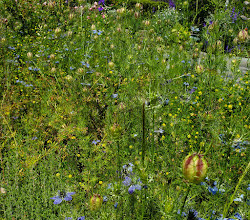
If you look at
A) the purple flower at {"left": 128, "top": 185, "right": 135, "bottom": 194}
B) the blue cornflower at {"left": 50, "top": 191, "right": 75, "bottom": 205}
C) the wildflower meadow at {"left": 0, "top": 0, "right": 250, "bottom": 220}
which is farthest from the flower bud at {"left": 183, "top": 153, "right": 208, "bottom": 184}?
the blue cornflower at {"left": 50, "top": 191, "right": 75, "bottom": 205}

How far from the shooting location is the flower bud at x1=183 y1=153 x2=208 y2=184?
0.66m

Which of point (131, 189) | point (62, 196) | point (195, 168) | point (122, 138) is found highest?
point (195, 168)

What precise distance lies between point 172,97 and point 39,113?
149cm

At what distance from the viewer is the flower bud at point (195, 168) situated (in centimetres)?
66

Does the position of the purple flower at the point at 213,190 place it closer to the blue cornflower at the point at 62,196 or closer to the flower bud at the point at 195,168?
the flower bud at the point at 195,168

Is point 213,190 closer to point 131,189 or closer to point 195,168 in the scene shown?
point 131,189

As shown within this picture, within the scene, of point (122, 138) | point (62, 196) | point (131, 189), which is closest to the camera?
point (131, 189)

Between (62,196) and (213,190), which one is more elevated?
(213,190)

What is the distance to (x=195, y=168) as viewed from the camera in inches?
26.1

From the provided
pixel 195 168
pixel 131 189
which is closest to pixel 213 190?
pixel 131 189

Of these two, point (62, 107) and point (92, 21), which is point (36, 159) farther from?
point (92, 21)

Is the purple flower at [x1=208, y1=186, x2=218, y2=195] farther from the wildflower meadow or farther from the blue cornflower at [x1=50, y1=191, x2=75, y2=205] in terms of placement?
the blue cornflower at [x1=50, y1=191, x2=75, y2=205]

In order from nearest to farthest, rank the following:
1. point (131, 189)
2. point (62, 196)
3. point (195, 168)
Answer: point (195, 168)
point (131, 189)
point (62, 196)

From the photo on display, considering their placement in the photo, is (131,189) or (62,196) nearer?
(131,189)
